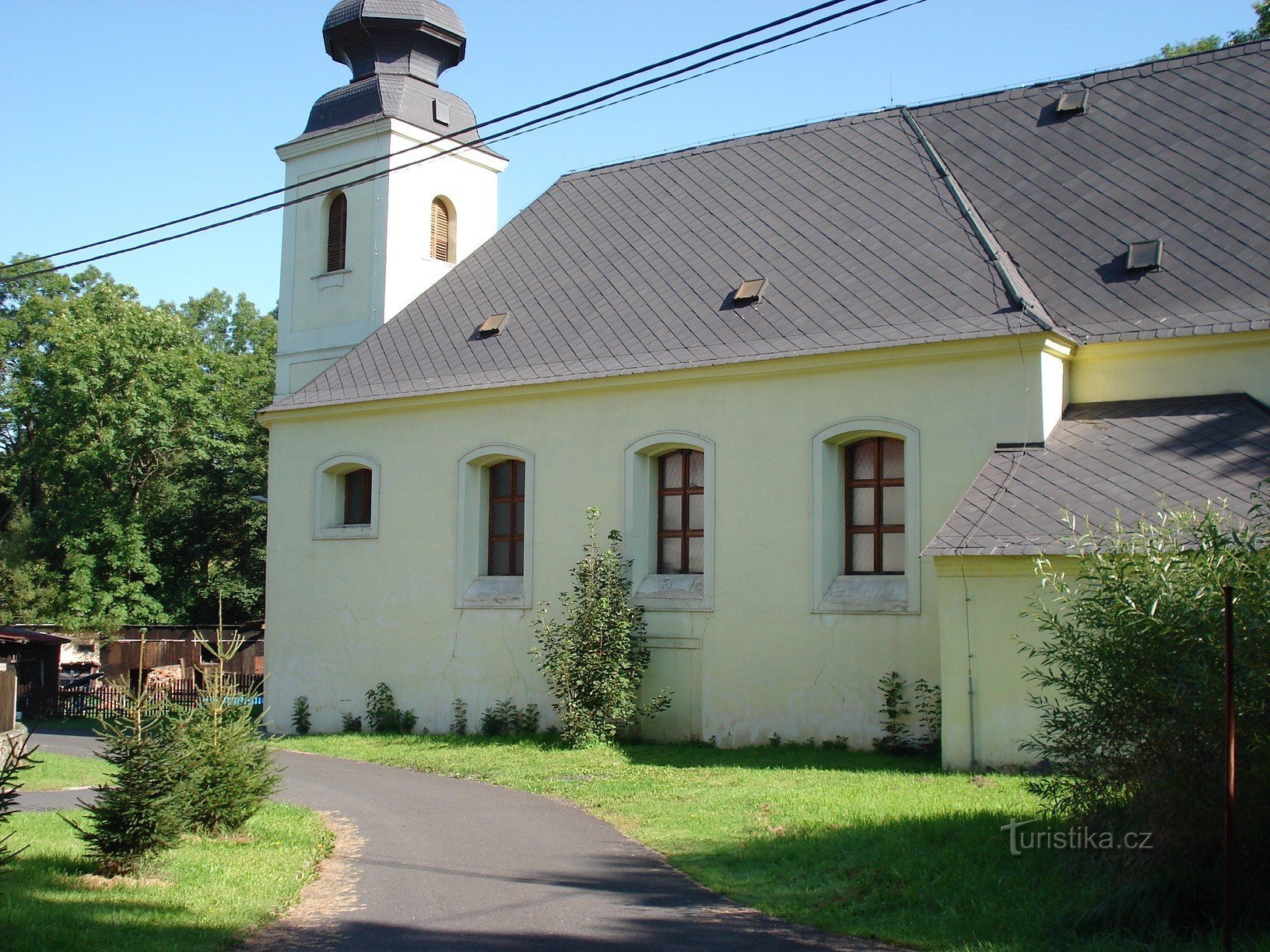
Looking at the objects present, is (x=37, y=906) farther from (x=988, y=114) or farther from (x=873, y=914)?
(x=988, y=114)

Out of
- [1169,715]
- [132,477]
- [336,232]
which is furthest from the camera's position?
[132,477]

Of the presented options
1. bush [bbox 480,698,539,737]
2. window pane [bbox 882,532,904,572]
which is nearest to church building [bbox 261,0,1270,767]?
window pane [bbox 882,532,904,572]

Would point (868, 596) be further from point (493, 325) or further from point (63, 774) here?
point (63, 774)

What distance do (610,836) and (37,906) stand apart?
4.61m

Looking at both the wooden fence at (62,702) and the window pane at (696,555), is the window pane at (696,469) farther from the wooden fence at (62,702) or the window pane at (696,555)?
the wooden fence at (62,702)

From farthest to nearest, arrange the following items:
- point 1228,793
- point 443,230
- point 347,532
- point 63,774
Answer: point 443,230
point 347,532
point 63,774
point 1228,793

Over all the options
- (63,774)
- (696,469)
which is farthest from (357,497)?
(63,774)

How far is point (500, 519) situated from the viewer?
1975 centimetres

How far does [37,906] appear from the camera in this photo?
7.58 m

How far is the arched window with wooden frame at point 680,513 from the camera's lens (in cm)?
1744

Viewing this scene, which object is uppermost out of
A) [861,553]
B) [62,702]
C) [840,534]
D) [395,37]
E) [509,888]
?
[395,37]

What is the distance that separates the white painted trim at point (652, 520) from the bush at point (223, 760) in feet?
24.5

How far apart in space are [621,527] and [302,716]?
24.1ft

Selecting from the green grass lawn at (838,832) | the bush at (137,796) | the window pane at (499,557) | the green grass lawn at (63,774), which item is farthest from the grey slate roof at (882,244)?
the bush at (137,796)
